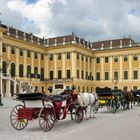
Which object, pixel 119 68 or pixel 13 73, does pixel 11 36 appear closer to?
pixel 13 73

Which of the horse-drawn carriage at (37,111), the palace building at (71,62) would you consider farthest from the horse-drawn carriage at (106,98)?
the palace building at (71,62)

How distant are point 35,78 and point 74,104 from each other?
52883 mm

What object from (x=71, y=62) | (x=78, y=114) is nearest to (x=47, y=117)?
(x=78, y=114)

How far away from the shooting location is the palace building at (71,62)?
6219 centimetres

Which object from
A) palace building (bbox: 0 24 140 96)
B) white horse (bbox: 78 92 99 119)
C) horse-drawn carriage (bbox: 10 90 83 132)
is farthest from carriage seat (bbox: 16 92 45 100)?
palace building (bbox: 0 24 140 96)

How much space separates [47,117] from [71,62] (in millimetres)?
56879

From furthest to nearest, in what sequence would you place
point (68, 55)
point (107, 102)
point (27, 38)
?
1. point (68, 55)
2. point (27, 38)
3. point (107, 102)

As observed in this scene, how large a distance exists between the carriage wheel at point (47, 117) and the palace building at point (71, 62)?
46498 millimetres

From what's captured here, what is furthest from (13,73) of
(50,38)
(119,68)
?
(119,68)

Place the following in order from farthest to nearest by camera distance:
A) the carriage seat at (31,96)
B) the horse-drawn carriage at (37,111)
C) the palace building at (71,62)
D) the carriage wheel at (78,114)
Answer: the palace building at (71,62), the carriage wheel at (78,114), the carriage seat at (31,96), the horse-drawn carriage at (37,111)

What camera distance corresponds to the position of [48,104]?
12289 mm

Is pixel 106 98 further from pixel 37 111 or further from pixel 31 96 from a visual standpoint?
pixel 31 96

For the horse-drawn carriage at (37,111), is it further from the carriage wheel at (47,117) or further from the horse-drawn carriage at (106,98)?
the horse-drawn carriage at (106,98)

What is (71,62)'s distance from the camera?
68.8 metres
